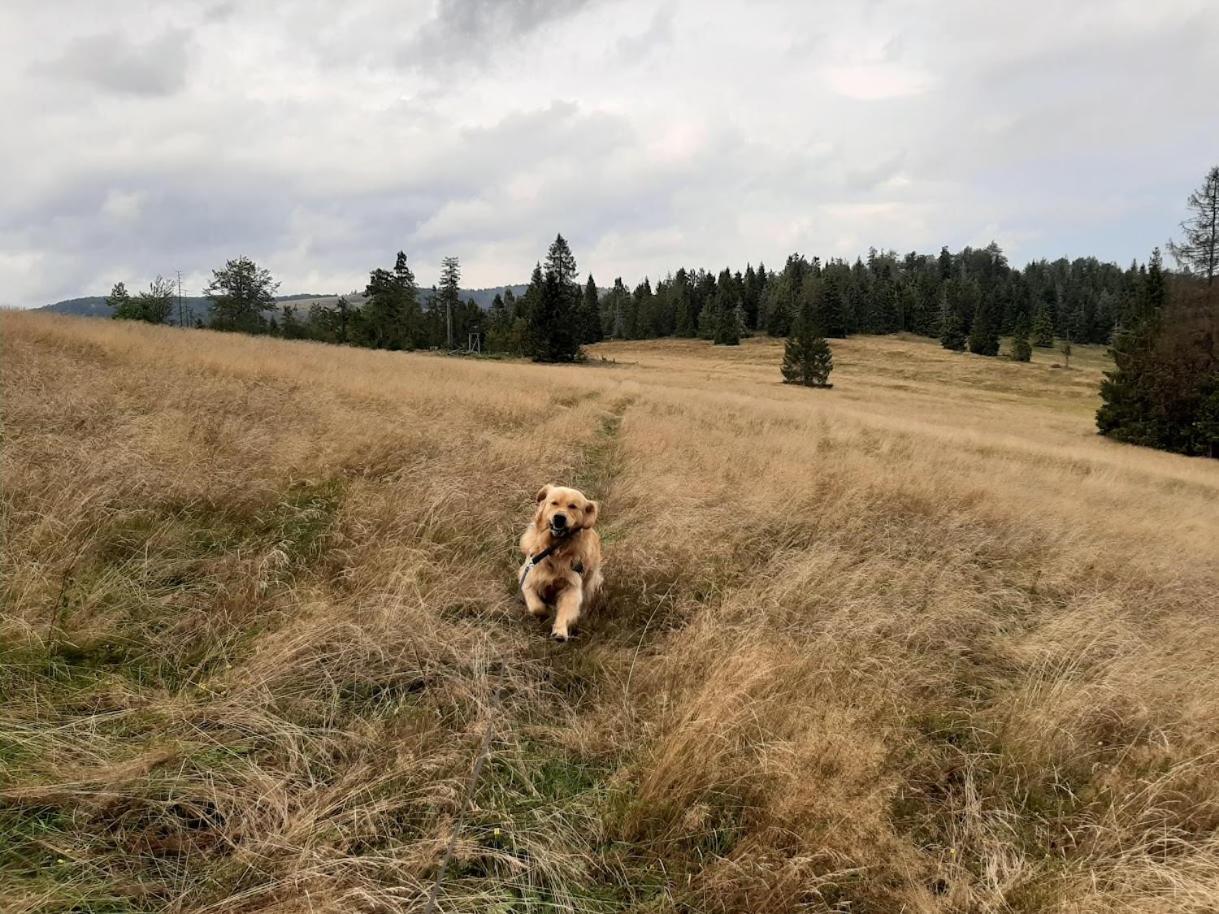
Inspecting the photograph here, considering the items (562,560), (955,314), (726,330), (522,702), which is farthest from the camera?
(955,314)

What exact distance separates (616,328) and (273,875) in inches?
4242

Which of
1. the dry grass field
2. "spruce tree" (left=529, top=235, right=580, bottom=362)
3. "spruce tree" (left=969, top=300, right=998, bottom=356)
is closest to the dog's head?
the dry grass field

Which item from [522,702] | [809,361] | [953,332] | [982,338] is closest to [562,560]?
[522,702]

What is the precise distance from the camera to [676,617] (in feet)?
13.8

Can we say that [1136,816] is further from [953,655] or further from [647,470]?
[647,470]

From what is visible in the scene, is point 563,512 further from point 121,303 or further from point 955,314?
point 955,314

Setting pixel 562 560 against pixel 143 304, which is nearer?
pixel 562 560

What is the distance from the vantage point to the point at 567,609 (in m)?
3.87

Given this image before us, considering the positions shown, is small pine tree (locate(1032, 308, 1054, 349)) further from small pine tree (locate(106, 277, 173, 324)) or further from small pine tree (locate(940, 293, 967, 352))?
small pine tree (locate(106, 277, 173, 324))

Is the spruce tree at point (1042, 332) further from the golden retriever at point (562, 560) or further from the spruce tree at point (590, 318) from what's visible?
the golden retriever at point (562, 560)

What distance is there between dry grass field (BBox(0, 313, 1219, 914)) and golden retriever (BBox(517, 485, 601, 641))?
21 centimetres

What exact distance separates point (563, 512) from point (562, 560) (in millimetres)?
331

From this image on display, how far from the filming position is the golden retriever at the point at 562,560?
3984 millimetres

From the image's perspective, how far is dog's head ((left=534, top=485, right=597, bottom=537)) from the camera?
4.13 meters
